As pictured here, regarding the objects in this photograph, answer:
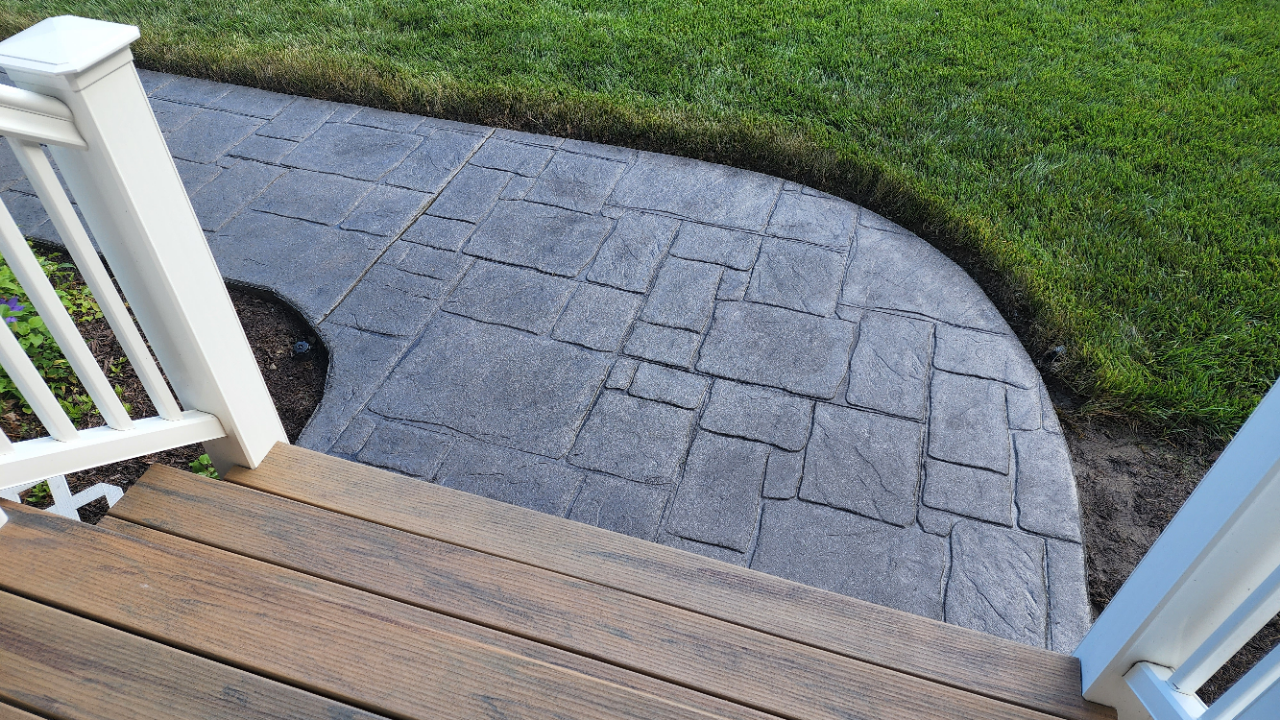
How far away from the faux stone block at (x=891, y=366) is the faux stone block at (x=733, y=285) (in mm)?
499

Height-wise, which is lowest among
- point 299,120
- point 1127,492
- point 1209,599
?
point 1127,492

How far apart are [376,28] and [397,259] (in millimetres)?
2296

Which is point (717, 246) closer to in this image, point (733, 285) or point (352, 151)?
point (733, 285)

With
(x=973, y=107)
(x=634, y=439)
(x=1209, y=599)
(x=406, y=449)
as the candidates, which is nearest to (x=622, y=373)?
(x=634, y=439)

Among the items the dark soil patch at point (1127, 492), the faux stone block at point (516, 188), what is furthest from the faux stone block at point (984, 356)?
the faux stone block at point (516, 188)

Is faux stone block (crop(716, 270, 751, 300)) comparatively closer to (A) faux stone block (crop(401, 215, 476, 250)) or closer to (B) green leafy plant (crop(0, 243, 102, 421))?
(A) faux stone block (crop(401, 215, 476, 250))

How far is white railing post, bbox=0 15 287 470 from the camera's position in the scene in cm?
143

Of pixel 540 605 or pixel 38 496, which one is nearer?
pixel 540 605

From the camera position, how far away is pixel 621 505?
8.68ft

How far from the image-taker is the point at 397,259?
139 inches

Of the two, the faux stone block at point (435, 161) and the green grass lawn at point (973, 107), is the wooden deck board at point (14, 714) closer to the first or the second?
the faux stone block at point (435, 161)

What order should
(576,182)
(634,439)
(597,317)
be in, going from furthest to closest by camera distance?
(576,182) → (597,317) → (634,439)

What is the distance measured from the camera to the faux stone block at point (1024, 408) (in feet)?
9.62

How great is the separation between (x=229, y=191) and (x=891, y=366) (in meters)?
3.07
